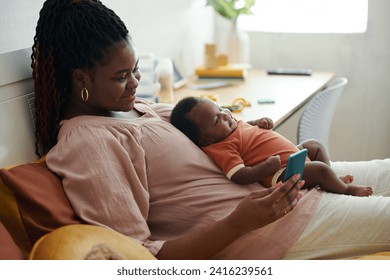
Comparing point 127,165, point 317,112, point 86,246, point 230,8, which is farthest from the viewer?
point 230,8

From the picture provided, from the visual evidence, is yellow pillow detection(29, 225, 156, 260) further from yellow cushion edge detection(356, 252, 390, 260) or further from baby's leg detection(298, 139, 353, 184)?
baby's leg detection(298, 139, 353, 184)

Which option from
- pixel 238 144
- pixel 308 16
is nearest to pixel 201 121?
pixel 238 144

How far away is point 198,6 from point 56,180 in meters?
2.08

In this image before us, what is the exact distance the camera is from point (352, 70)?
132 inches

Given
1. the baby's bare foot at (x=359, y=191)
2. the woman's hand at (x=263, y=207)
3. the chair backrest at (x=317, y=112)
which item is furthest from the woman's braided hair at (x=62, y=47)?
the chair backrest at (x=317, y=112)

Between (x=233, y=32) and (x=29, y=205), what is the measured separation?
204 cm

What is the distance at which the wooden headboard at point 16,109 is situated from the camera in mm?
1513

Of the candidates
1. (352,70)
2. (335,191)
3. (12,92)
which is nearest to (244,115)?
(335,191)

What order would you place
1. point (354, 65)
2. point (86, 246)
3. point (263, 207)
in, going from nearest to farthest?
point (86, 246) < point (263, 207) < point (354, 65)

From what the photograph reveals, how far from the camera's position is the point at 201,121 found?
5.51ft

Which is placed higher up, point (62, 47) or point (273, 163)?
point (62, 47)

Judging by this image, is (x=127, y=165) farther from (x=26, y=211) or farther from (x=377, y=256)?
(x=377, y=256)

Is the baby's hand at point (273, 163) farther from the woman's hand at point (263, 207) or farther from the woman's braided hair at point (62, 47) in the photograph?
the woman's braided hair at point (62, 47)
